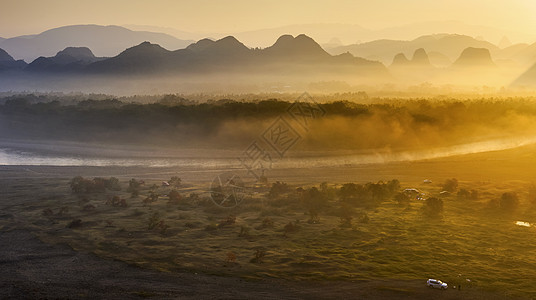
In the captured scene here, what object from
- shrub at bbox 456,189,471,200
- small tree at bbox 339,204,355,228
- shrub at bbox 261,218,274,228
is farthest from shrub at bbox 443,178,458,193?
shrub at bbox 261,218,274,228

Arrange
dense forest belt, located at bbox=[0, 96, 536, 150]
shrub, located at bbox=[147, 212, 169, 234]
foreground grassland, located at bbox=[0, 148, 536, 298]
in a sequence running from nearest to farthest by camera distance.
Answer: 1. foreground grassland, located at bbox=[0, 148, 536, 298]
2. shrub, located at bbox=[147, 212, 169, 234]
3. dense forest belt, located at bbox=[0, 96, 536, 150]

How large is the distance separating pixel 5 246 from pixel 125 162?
3734 cm

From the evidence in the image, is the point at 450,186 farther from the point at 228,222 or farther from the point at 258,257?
the point at 258,257

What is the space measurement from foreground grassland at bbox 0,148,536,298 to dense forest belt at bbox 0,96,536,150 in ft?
100

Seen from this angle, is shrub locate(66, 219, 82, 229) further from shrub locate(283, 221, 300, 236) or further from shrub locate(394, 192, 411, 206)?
shrub locate(394, 192, 411, 206)

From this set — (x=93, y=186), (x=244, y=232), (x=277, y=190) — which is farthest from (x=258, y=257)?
(x=93, y=186)

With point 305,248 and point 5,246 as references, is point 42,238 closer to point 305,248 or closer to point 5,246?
point 5,246

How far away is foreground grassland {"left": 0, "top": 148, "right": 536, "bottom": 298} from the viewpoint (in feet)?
100

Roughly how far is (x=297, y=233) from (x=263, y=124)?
5408 centimetres

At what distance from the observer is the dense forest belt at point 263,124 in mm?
83750

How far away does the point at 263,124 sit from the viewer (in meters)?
90.0

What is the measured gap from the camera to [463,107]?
363 feet

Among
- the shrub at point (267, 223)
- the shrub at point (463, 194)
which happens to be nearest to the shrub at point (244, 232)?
the shrub at point (267, 223)

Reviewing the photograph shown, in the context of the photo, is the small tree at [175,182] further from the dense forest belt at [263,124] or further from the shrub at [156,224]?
the dense forest belt at [263,124]
